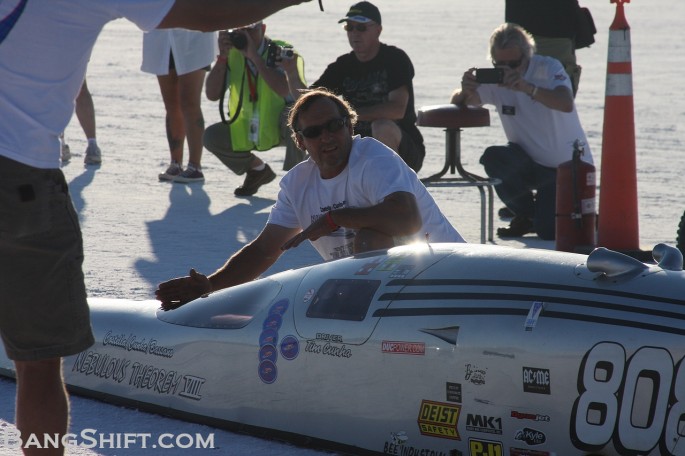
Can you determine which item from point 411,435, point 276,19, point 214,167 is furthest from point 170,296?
point 276,19

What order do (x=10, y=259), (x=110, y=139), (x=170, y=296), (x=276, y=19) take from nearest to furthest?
(x=10, y=259) → (x=170, y=296) → (x=110, y=139) → (x=276, y=19)

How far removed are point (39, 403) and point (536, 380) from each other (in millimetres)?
1302

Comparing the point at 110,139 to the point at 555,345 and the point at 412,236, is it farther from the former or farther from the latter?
the point at 555,345

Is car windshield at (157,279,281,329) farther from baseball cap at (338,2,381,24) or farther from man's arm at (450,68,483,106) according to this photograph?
baseball cap at (338,2,381,24)

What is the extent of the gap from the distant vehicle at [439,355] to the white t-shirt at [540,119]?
3.33 meters

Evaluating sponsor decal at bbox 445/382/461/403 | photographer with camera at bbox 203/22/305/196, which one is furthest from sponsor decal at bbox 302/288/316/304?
photographer with camera at bbox 203/22/305/196

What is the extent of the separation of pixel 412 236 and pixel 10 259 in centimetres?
196

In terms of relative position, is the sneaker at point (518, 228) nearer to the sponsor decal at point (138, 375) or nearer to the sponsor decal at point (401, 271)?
the sponsor decal at point (138, 375)

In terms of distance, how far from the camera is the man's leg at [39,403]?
10.9ft

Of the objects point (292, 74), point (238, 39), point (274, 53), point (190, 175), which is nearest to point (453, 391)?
point (292, 74)

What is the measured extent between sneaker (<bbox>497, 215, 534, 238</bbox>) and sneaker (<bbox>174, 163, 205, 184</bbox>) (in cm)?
264

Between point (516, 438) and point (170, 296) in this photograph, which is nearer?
point (516, 438)

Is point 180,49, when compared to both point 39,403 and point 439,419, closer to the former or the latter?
point 439,419

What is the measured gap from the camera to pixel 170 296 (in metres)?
4.68
